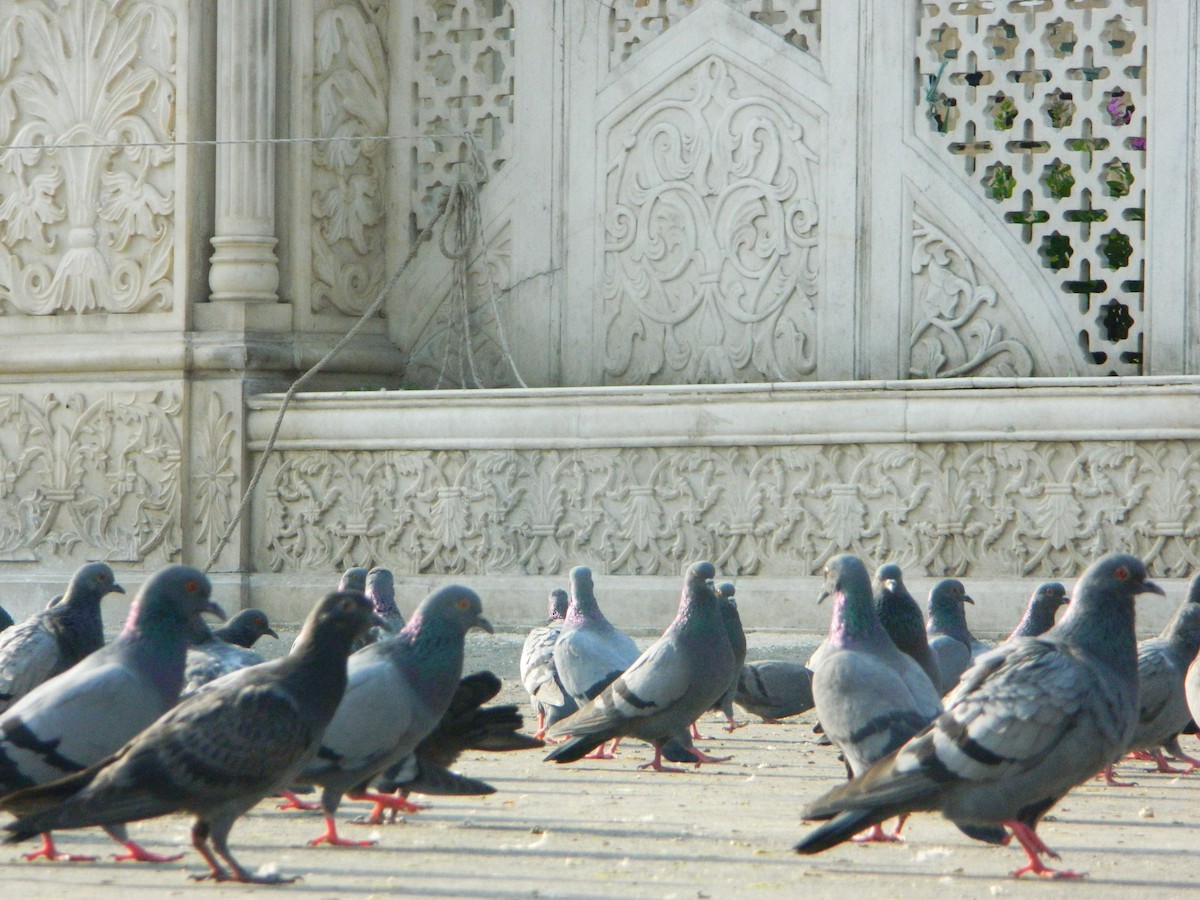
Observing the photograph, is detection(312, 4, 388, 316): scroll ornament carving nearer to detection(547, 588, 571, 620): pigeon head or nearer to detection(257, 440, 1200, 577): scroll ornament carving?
detection(257, 440, 1200, 577): scroll ornament carving

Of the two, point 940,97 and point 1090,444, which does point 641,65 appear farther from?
point 1090,444

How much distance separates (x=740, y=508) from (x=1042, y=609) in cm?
344

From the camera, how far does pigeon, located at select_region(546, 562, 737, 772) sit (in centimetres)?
638

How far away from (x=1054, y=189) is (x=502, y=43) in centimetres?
361

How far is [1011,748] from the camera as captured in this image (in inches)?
176

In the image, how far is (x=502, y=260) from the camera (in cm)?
1209

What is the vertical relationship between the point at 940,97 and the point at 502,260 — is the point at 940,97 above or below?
above

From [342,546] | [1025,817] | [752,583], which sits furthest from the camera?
[342,546]

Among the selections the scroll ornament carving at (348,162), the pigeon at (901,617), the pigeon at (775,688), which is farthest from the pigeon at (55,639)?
the scroll ornament carving at (348,162)

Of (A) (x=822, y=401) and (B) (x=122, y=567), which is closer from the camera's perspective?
(A) (x=822, y=401)

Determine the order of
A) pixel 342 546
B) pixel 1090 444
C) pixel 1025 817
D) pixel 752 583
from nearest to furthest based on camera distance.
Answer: pixel 1025 817 → pixel 1090 444 → pixel 752 583 → pixel 342 546

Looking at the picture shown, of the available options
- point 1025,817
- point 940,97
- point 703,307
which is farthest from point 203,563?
point 1025,817

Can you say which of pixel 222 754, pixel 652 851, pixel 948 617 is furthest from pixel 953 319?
pixel 222 754

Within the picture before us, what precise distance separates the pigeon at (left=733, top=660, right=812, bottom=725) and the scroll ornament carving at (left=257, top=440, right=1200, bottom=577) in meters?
2.03
